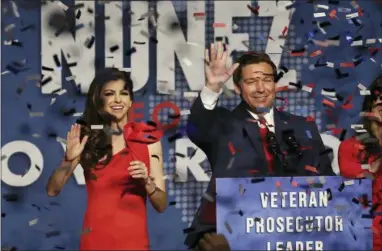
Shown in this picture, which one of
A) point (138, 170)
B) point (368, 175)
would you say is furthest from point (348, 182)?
point (138, 170)

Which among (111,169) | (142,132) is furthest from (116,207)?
(142,132)

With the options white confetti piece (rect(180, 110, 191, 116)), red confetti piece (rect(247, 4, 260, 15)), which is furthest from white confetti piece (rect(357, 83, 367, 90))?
white confetti piece (rect(180, 110, 191, 116))

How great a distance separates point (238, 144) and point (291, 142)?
0.56 ft

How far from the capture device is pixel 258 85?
6.23 feet

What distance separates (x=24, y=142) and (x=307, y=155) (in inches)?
35.0

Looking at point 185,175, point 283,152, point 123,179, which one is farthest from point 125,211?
point 283,152

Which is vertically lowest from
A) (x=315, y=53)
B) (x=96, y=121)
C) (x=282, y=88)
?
(x=96, y=121)

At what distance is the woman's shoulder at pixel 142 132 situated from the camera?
1.88 metres

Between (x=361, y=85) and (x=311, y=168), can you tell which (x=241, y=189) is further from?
(x=361, y=85)

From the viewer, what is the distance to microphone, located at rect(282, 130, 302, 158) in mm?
1895

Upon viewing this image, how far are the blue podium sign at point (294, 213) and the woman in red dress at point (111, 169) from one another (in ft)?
0.74

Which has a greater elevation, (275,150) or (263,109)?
(263,109)

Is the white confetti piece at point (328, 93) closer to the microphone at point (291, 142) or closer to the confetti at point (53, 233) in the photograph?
the microphone at point (291, 142)

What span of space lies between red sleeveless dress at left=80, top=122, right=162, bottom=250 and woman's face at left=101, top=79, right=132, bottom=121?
5cm
